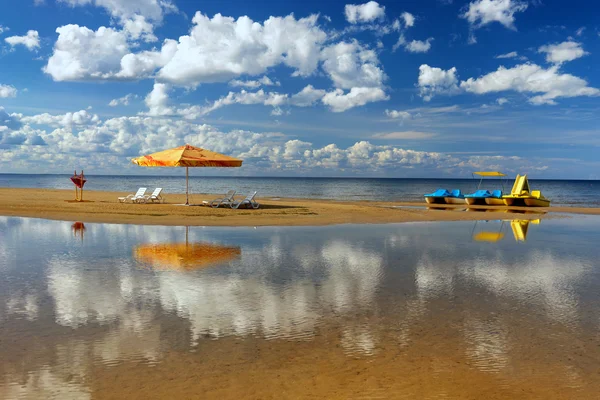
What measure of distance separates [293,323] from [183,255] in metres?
5.96

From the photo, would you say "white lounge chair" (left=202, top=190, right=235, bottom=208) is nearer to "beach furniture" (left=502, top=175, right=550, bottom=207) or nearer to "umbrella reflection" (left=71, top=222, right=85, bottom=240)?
"umbrella reflection" (left=71, top=222, right=85, bottom=240)

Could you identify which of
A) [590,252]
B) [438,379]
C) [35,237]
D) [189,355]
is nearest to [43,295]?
[189,355]

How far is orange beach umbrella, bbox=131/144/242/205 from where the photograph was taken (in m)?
23.8

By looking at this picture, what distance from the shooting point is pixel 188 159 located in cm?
2370

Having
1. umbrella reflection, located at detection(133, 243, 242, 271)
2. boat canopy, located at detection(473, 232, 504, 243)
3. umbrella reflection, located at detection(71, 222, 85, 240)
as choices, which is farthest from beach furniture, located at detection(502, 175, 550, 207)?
umbrella reflection, located at detection(71, 222, 85, 240)

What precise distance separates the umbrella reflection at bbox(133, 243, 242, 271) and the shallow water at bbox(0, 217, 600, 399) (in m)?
0.05

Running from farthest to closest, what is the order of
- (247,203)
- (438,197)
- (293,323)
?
(438,197) → (247,203) → (293,323)

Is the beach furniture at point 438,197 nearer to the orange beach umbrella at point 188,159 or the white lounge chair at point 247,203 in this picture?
the white lounge chair at point 247,203

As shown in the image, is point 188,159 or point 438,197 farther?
point 438,197

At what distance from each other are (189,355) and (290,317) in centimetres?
187

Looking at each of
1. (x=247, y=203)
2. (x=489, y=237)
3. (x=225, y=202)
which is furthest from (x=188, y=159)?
(x=489, y=237)

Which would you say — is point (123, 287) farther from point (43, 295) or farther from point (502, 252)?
point (502, 252)

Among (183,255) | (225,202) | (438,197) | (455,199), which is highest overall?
(225,202)

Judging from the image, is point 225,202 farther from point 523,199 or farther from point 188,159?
point 523,199
